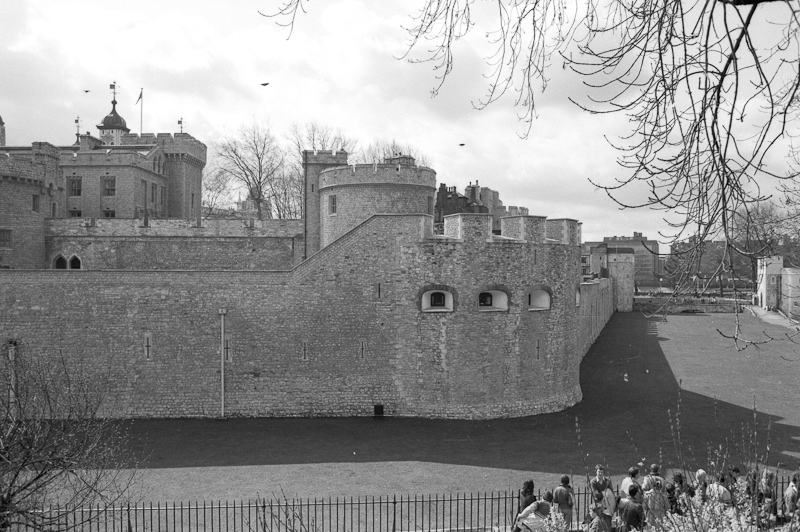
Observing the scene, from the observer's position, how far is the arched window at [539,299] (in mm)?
20844

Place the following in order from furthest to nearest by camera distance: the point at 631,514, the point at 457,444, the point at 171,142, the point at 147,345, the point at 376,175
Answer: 1. the point at 171,142
2. the point at 376,175
3. the point at 147,345
4. the point at 457,444
5. the point at 631,514

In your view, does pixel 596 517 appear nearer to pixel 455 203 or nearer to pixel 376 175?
pixel 376 175

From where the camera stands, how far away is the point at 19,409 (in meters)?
9.97

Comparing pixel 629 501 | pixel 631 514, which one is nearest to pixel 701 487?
pixel 631 514

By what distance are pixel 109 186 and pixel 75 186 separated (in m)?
1.55

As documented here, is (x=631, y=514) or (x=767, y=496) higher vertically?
(x=767, y=496)

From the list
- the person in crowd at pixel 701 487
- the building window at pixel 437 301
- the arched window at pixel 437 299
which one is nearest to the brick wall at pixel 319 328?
the building window at pixel 437 301

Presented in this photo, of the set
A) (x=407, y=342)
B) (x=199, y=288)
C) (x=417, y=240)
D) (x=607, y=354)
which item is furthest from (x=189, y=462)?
(x=607, y=354)

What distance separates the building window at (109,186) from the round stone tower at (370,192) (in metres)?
11.3

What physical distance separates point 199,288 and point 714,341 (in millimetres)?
28843

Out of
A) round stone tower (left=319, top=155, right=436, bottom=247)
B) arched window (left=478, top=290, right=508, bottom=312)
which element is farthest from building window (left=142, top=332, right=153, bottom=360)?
arched window (left=478, top=290, right=508, bottom=312)

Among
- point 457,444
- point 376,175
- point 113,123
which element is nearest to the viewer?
point 457,444

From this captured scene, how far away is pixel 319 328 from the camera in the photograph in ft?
65.3

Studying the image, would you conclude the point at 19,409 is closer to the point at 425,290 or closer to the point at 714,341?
the point at 425,290
